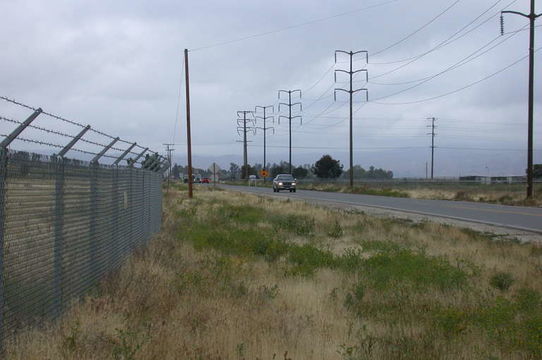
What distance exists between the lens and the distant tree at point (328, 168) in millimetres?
124250

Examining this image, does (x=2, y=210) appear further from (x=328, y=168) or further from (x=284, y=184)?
(x=328, y=168)

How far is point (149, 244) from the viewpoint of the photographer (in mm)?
13281

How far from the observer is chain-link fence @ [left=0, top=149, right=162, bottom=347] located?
16.8 feet

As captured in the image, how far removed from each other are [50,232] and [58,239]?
27 cm

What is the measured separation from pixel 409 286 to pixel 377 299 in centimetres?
109

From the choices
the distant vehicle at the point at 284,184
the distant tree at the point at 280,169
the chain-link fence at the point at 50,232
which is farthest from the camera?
the distant tree at the point at 280,169

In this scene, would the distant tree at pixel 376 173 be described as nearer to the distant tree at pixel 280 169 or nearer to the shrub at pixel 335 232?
the distant tree at pixel 280 169

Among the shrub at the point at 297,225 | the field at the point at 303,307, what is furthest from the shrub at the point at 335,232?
the field at the point at 303,307

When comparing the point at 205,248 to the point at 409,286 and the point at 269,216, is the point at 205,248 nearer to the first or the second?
the point at 409,286

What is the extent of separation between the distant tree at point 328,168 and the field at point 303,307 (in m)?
111

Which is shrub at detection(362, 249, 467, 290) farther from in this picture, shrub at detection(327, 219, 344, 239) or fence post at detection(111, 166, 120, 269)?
shrub at detection(327, 219, 344, 239)

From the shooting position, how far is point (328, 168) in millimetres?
124750

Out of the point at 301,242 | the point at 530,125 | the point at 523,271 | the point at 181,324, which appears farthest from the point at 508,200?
the point at 181,324

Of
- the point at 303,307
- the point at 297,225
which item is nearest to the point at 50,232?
the point at 303,307
